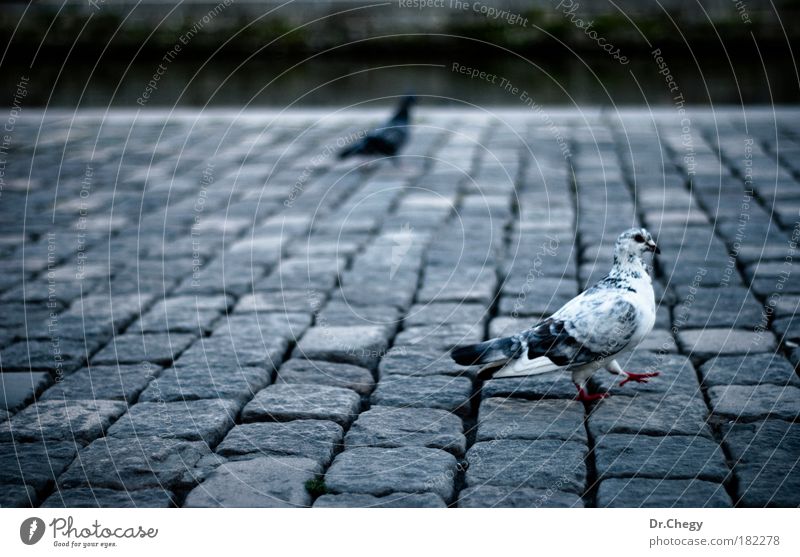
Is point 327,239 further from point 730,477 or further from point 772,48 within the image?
point 772,48

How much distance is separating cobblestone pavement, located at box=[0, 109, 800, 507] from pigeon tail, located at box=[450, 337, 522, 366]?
0.25 meters

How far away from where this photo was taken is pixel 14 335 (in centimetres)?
479

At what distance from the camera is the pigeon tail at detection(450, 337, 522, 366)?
3.60 meters

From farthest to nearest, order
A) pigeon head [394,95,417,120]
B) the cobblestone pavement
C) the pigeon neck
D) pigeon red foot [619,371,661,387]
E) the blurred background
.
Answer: the blurred background < pigeon head [394,95,417,120] < pigeon red foot [619,371,661,387] < the pigeon neck < the cobblestone pavement

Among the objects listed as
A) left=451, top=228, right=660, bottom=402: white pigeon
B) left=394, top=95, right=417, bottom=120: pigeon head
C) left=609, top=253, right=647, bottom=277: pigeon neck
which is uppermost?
left=394, top=95, right=417, bottom=120: pigeon head

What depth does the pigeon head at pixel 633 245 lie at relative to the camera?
3764mm

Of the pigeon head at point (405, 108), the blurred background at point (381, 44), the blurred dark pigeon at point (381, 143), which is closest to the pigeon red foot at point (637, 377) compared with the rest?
the blurred dark pigeon at point (381, 143)

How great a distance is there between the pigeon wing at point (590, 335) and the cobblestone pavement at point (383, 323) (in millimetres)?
259

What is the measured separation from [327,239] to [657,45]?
17460mm

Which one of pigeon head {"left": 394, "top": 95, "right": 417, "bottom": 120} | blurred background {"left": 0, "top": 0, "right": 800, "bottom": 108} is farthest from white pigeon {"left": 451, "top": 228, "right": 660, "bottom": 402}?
blurred background {"left": 0, "top": 0, "right": 800, "bottom": 108}

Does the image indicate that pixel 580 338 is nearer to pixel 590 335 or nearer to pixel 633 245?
pixel 590 335

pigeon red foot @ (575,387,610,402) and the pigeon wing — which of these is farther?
pigeon red foot @ (575,387,610,402)

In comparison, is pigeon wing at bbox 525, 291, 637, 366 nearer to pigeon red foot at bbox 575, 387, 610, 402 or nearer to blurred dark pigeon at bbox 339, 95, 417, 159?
pigeon red foot at bbox 575, 387, 610, 402

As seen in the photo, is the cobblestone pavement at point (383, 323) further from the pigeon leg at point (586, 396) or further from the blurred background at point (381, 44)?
the blurred background at point (381, 44)
